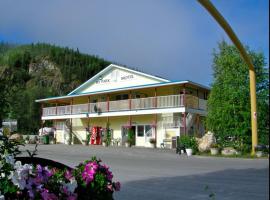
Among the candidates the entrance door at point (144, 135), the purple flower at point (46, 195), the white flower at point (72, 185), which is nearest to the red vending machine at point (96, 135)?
the entrance door at point (144, 135)

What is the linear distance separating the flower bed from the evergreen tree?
18.6 meters

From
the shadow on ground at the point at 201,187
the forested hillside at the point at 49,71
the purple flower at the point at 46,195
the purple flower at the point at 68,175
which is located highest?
the forested hillside at the point at 49,71

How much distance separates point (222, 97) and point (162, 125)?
975 centimetres

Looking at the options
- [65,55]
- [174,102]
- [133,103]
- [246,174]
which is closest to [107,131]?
[133,103]

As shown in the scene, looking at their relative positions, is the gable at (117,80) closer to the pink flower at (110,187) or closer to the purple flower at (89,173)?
the pink flower at (110,187)

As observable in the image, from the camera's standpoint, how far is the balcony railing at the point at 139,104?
31.9m

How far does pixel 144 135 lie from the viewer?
35.8 m

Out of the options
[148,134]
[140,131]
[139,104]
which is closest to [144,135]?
[148,134]

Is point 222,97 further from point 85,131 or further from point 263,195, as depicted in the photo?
point 85,131

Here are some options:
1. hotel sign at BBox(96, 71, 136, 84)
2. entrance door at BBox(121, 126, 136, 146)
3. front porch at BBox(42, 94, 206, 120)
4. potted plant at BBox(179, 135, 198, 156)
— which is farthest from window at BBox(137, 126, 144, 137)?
potted plant at BBox(179, 135, 198, 156)

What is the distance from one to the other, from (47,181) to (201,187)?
23.3ft

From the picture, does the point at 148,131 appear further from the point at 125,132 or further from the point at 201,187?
the point at 201,187

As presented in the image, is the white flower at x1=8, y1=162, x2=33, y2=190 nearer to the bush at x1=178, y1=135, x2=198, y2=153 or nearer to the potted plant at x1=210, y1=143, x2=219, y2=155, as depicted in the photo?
the potted plant at x1=210, y1=143, x2=219, y2=155

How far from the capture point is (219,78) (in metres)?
26.3
